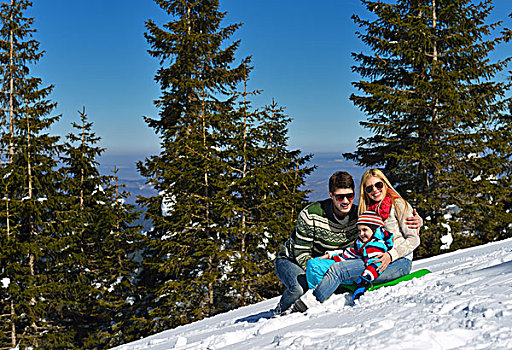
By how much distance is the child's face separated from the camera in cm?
452

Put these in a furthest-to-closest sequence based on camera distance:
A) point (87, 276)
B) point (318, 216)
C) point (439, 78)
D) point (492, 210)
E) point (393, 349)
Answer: point (87, 276) < point (492, 210) < point (439, 78) < point (318, 216) < point (393, 349)

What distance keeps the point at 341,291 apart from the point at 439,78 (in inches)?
413

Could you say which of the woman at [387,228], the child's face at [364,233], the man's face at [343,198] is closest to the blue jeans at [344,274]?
the woman at [387,228]

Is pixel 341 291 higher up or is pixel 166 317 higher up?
pixel 341 291

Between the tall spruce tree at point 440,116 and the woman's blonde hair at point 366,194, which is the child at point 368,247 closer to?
the woman's blonde hair at point 366,194

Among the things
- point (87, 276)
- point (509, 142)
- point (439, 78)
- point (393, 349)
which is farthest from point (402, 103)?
point (87, 276)

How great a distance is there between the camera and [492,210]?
560 inches

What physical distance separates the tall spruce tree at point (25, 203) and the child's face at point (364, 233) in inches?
498

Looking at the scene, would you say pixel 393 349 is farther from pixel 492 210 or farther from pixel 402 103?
pixel 492 210

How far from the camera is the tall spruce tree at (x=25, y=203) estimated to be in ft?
45.0

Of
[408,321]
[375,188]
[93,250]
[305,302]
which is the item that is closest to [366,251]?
[375,188]

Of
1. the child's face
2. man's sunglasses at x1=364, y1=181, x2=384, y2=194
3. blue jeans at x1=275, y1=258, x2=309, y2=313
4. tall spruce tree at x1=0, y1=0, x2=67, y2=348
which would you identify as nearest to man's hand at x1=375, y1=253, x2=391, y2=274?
the child's face

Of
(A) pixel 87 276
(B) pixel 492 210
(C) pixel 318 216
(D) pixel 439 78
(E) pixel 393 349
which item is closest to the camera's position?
(E) pixel 393 349

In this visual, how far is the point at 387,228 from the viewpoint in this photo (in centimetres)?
479
